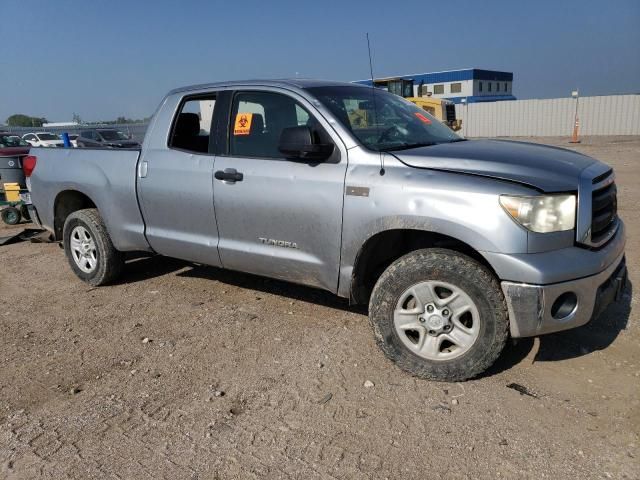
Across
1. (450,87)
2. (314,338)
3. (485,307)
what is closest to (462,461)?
(485,307)

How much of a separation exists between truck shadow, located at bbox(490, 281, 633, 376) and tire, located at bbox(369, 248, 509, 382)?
1.00ft

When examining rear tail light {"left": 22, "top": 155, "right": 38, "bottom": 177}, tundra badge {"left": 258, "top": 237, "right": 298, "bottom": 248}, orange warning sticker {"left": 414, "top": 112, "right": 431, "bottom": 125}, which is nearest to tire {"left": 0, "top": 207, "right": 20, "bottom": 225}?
rear tail light {"left": 22, "top": 155, "right": 38, "bottom": 177}

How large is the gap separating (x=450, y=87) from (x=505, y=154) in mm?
50184

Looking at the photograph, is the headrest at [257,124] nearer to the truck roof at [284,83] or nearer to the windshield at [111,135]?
the truck roof at [284,83]

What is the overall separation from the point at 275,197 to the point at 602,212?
6.86ft

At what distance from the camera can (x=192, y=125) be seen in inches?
188

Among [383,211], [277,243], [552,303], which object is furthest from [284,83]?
[552,303]

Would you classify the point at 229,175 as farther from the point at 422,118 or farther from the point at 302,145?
the point at 422,118

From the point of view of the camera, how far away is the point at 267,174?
12.8ft

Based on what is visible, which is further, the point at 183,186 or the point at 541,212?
the point at 183,186

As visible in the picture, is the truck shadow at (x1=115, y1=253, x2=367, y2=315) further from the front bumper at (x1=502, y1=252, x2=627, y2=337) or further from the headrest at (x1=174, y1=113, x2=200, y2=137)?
the front bumper at (x1=502, y1=252, x2=627, y2=337)

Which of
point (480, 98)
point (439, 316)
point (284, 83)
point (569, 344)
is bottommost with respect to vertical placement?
point (569, 344)

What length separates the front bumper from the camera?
294 centimetres

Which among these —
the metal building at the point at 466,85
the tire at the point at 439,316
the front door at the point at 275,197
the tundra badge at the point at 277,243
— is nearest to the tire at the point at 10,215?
the front door at the point at 275,197
